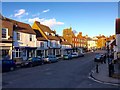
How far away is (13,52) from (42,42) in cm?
1654

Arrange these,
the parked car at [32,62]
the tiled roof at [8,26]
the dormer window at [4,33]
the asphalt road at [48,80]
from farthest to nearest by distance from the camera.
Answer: the tiled roof at [8,26] < the dormer window at [4,33] < the parked car at [32,62] < the asphalt road at [48,80]

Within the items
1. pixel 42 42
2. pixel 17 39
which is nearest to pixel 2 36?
pixel 17 39

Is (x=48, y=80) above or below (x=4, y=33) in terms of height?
below

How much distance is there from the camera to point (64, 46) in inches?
3280

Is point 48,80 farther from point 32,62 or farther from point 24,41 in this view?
point 24,41

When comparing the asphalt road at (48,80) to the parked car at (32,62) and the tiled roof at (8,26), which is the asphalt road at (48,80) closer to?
the parked car at (32,62)

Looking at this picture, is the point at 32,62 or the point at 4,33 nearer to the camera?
the point at 32,62

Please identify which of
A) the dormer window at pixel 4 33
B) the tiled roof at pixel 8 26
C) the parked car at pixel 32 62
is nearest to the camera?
the parked car at pixel 32 62

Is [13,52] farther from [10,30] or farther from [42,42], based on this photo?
[42,42]

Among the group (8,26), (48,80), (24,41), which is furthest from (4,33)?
(48,80)

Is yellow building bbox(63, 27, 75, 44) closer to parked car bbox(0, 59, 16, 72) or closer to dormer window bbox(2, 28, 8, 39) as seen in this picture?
dormer window bbox(2, 28, 8, 39)

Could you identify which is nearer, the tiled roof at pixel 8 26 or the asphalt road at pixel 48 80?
the asphalt road at pixel 48 80

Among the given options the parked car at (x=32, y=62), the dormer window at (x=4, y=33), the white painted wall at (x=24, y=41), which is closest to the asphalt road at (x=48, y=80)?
the parked car at (x=32, y=62)

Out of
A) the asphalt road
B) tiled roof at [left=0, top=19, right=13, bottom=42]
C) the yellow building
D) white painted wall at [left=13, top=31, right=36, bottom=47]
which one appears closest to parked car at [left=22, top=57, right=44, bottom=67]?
tiled roof at [left=0, top=19, right=13, bottom=42]
